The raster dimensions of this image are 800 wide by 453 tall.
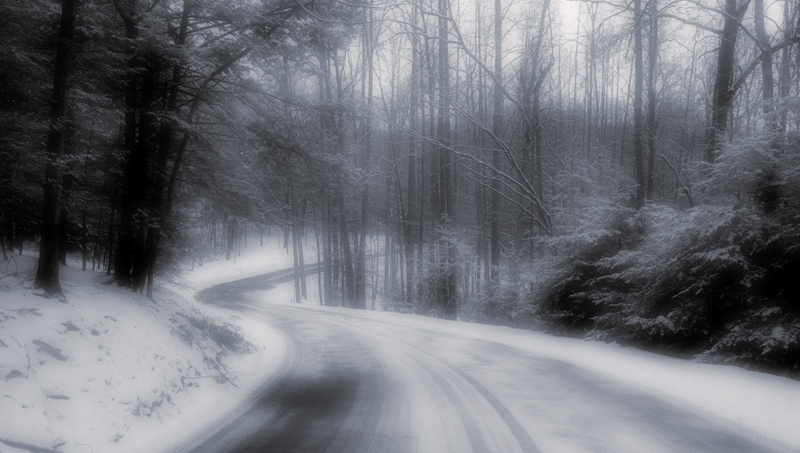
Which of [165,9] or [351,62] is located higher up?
[351,62]

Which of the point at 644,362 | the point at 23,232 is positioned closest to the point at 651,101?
the point at 644,362

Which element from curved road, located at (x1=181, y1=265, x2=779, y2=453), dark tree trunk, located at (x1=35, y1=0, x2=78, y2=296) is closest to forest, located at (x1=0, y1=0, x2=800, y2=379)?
dark tree trunk, located at (x1=35, y1=0, x2=78, y2=296)

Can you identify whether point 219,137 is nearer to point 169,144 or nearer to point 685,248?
point 169,144

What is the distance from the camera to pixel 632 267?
8.99m

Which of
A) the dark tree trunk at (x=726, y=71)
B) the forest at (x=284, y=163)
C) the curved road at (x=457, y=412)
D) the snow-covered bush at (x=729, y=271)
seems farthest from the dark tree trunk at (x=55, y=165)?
the dark tree trunk at (x=726, y=71)

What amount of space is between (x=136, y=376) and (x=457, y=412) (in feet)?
13.5

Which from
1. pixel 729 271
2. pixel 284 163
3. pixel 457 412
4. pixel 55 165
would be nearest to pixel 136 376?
pixel 55 165

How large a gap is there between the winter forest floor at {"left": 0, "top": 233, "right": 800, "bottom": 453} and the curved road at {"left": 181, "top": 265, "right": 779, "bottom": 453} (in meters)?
0.49

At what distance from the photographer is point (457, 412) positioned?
547 centimetres

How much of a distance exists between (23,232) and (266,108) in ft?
18.5

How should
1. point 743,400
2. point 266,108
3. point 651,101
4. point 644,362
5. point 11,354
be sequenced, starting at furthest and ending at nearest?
1. point 651,101
2. point 266,108
3. point 644,362
4. point 743,400
5. point 11,354

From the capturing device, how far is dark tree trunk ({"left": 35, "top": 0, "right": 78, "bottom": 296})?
6.34 metres

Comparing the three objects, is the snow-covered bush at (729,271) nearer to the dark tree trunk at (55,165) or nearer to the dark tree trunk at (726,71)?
the dark tree trunk at (726,71)

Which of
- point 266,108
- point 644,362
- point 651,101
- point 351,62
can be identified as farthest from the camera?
point 351,62
